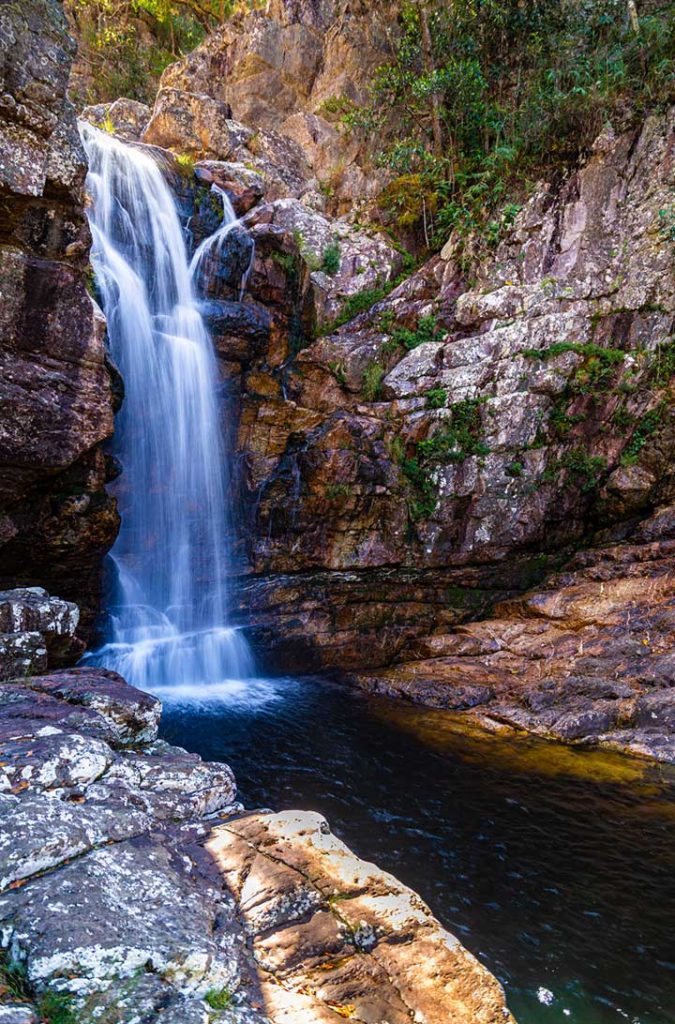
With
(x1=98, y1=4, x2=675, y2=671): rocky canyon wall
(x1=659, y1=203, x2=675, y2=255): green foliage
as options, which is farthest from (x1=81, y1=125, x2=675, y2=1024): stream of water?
(x1=659, y1=203, x2=675, y2=255): green foliage

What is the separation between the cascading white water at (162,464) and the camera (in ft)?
34.9

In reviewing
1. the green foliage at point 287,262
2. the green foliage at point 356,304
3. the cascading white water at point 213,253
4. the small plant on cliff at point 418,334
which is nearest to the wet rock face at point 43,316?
the cascading white water at point 213,253

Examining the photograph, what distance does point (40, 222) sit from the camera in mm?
7383

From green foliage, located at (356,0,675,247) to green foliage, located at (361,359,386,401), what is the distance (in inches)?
169

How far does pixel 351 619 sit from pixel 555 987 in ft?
25.7

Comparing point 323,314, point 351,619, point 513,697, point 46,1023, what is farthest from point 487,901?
point 323,314

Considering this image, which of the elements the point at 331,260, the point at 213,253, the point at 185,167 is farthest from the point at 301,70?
the point at 213,253

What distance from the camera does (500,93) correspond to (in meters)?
15.6

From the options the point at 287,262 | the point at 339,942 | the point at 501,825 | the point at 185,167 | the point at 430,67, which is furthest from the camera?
the point at 430,67

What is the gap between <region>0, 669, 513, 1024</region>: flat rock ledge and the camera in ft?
8.49

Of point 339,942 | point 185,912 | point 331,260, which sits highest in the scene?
point 331,260

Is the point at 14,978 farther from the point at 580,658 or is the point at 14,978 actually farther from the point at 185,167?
the point at 185,167

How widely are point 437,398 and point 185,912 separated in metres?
10.8

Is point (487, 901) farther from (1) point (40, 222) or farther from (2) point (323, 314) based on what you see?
(2) point (323, 314)
